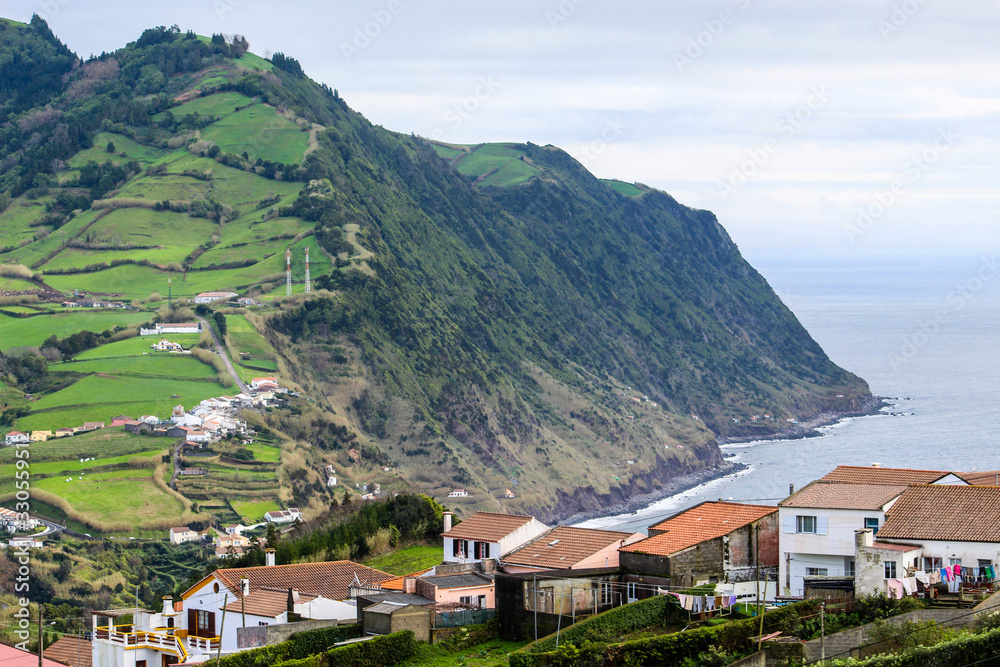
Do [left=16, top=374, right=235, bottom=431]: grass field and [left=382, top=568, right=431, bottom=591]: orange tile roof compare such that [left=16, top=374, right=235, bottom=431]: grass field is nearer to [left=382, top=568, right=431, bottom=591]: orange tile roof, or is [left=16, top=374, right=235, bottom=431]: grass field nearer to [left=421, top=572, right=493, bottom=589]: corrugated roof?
[left=382, top=568, right=431, bottom=591]: orange tile roof

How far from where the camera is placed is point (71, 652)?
39844 millimetres

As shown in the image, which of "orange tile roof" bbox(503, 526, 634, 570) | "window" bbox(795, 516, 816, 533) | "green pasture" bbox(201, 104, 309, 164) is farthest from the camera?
"green pasture" bbox(201, 104, 309, 164)

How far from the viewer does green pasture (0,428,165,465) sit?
11112 cm

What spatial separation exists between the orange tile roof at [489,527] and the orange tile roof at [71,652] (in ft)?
40.8

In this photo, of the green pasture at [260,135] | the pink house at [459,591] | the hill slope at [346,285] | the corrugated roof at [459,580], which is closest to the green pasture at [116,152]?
the hill slope at [346,285]

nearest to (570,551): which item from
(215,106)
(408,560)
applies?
(408,560)

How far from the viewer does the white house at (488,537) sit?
4147 centimetres

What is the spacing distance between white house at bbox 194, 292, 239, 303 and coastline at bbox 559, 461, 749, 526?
1802 inches

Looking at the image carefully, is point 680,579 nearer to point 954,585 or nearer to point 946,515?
point 946,515

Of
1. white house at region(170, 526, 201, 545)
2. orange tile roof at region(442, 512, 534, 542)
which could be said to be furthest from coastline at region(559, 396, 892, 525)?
orange tile roof at region(442, 512, 534, 542)

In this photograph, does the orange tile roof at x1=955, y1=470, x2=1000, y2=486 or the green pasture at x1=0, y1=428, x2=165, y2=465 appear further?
the green pasture at x1=0, y1=428, x2=165, y2=465

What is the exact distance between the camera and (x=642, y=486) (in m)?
158

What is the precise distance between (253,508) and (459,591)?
249ft

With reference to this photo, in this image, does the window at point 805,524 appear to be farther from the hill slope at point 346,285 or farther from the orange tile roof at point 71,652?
the hill slope at point 346,285
